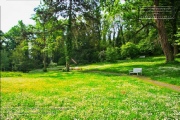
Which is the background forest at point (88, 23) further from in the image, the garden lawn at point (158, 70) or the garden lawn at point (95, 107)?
the garden lawn at point (95, 107)

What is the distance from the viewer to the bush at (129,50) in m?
60.2

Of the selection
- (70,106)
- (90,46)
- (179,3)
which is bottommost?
(70,106)

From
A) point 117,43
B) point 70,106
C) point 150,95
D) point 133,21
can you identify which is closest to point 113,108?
point 70,106

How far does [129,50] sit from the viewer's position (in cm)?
6041

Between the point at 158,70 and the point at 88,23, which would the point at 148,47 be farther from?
the point at 158,70

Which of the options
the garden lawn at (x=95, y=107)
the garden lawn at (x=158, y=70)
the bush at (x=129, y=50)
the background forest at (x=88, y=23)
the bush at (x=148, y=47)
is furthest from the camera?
the bush at (x=129, y=50)

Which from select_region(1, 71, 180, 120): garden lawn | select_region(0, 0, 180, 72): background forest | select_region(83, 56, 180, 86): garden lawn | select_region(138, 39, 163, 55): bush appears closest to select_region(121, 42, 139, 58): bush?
select_region(138, 39, 163, 55): bush

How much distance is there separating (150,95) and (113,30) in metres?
70.7

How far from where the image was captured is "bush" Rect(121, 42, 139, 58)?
6025 centimetres

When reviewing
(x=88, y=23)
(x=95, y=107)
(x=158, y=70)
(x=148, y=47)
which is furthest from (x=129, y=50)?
(x=95, y=107)

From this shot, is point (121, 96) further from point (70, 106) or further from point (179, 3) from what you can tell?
point (179, 3)

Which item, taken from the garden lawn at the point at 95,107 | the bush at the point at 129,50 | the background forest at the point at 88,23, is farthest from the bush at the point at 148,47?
the garden lawn at the point at 95,107

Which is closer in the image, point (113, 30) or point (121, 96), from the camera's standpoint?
point (121, 96)

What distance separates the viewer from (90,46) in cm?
6875
